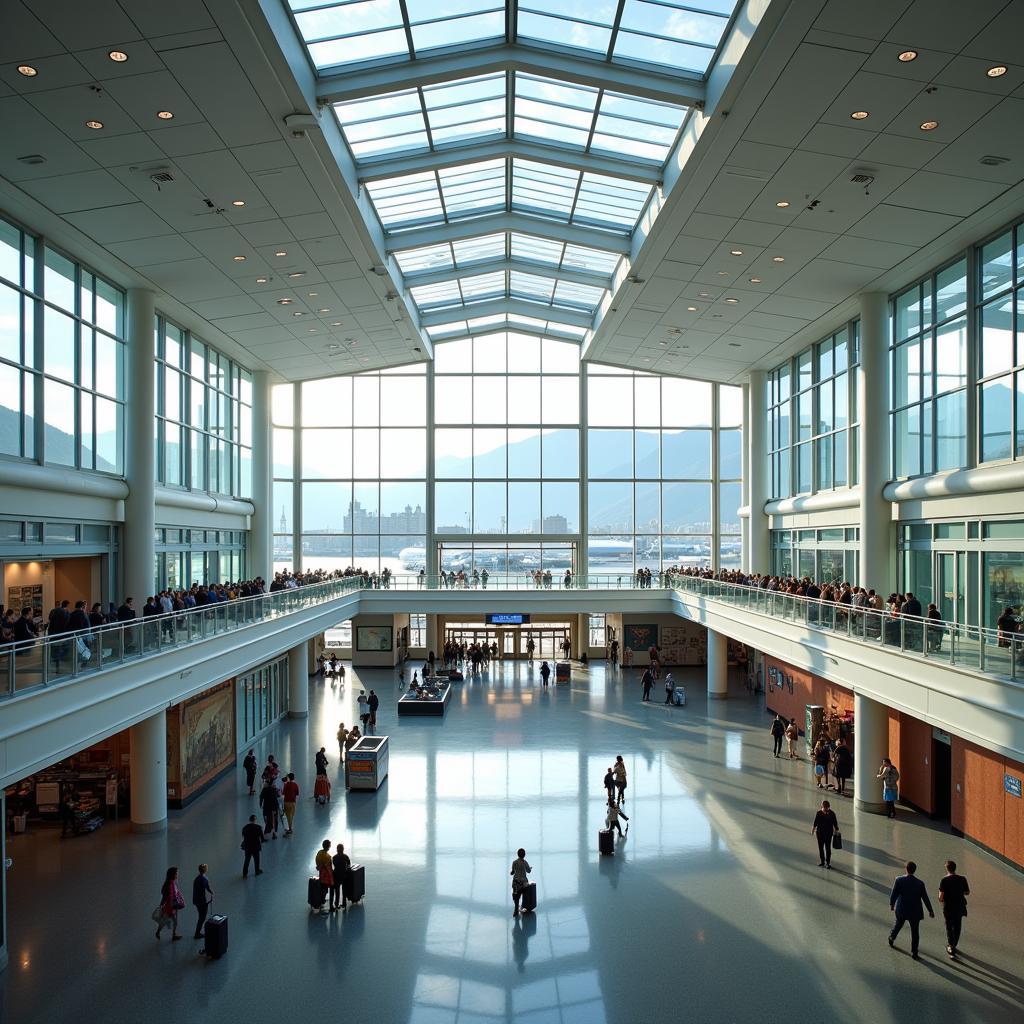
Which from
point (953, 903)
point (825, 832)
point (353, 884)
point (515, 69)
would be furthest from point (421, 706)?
point (515, 69)

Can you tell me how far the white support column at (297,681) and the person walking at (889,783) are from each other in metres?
16.7

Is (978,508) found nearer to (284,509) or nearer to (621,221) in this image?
(621,221)

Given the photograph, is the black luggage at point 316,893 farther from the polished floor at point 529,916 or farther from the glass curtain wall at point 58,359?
the glass curtain wall at point 58,359

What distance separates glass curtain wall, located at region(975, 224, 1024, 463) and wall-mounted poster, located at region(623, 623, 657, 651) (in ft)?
68.9

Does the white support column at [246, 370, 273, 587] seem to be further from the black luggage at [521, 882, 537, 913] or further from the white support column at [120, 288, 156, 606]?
the black luggage at [521, 882, 537, 913]

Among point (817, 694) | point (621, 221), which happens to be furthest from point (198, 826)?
point (621, 221)

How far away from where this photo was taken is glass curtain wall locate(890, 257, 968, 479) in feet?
56.9

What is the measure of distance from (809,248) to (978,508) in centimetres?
628

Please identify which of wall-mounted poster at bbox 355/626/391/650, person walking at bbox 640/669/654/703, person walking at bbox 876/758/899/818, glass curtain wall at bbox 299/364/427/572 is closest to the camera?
person walking at bbox 876/758/899/818

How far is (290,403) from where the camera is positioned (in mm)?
36938

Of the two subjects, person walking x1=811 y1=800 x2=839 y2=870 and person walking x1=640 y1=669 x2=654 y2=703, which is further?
person walking x1=640 y1=669 x2=654 y2=703

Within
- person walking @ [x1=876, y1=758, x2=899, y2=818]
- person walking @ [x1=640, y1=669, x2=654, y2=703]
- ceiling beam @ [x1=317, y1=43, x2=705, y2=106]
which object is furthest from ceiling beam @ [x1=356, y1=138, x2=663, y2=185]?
person walking @ [x1=640, y1=669, x2=654, y2=703]

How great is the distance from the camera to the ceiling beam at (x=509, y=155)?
58.6 feet

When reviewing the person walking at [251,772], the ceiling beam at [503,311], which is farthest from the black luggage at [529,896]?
the ceiling beam at [503,311]
